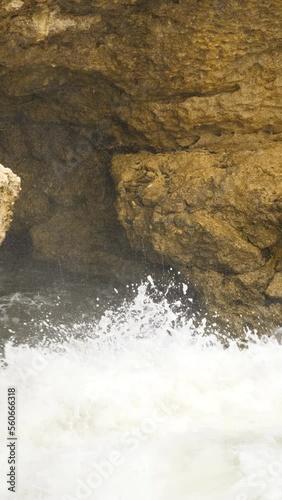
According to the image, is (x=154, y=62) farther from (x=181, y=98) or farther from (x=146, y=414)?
(x=146, y=414)

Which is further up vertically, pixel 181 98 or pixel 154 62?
pixel 154 62

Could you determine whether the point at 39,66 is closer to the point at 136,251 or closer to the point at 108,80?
the point at 108,80

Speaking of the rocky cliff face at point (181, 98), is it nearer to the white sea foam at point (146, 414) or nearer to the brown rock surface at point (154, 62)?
the brown rock surface at point (154, 62)

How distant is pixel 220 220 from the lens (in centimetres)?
488

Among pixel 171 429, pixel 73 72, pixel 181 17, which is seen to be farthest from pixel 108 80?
pixel 171 429

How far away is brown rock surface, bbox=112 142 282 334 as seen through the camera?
15.6 ft

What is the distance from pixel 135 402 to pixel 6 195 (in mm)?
1587

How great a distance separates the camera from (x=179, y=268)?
5.15m

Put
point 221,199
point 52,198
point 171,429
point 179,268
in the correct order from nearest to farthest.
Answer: point 171,429 < point 221,199 < point 179,268 < point 52,198

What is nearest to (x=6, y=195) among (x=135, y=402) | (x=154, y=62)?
(x=135, y=402)

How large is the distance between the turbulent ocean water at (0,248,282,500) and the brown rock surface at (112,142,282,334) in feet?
1.05

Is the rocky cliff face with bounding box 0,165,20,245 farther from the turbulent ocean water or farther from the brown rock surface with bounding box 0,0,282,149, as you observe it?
the brown rock surface with bounding box 0,0,282,149

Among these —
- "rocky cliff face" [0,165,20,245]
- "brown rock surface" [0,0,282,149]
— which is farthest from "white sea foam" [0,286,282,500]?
"brown rock surface" [0,0,282,149]

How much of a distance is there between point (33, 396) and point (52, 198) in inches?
95.1
